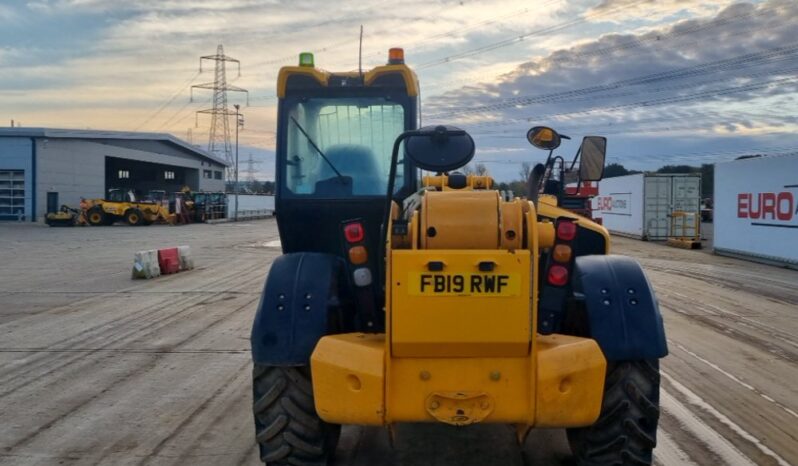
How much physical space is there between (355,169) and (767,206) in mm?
20413

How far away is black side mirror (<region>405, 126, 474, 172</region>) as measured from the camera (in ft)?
14.6

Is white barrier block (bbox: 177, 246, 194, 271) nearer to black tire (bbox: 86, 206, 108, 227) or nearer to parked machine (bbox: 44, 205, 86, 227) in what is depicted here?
parked machine (bbox: 44, 205, 86, 227)

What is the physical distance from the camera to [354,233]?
4297 millimetres

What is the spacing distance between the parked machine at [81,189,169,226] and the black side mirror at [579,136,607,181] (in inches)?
1830

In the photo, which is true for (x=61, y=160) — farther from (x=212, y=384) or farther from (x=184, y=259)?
(x=212, y=384)

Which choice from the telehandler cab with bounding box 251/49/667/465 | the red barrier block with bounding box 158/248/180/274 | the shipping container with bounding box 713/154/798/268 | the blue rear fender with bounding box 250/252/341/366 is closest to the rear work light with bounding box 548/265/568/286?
A: the telehandler cab with bounding box 251/49/667/465

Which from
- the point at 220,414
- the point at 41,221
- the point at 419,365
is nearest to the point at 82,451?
the point at 220,414

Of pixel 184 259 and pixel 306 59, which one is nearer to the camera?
pixel 306 59

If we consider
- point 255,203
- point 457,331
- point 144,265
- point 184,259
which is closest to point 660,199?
point 184,259

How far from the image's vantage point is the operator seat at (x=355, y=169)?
5.63 meters

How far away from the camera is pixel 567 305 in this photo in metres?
4.56

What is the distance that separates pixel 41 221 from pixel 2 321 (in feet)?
145

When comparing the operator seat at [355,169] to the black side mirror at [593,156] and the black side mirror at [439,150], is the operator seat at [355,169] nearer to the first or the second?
the black side mirror at [439,150]

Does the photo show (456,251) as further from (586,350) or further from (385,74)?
(385,74)
